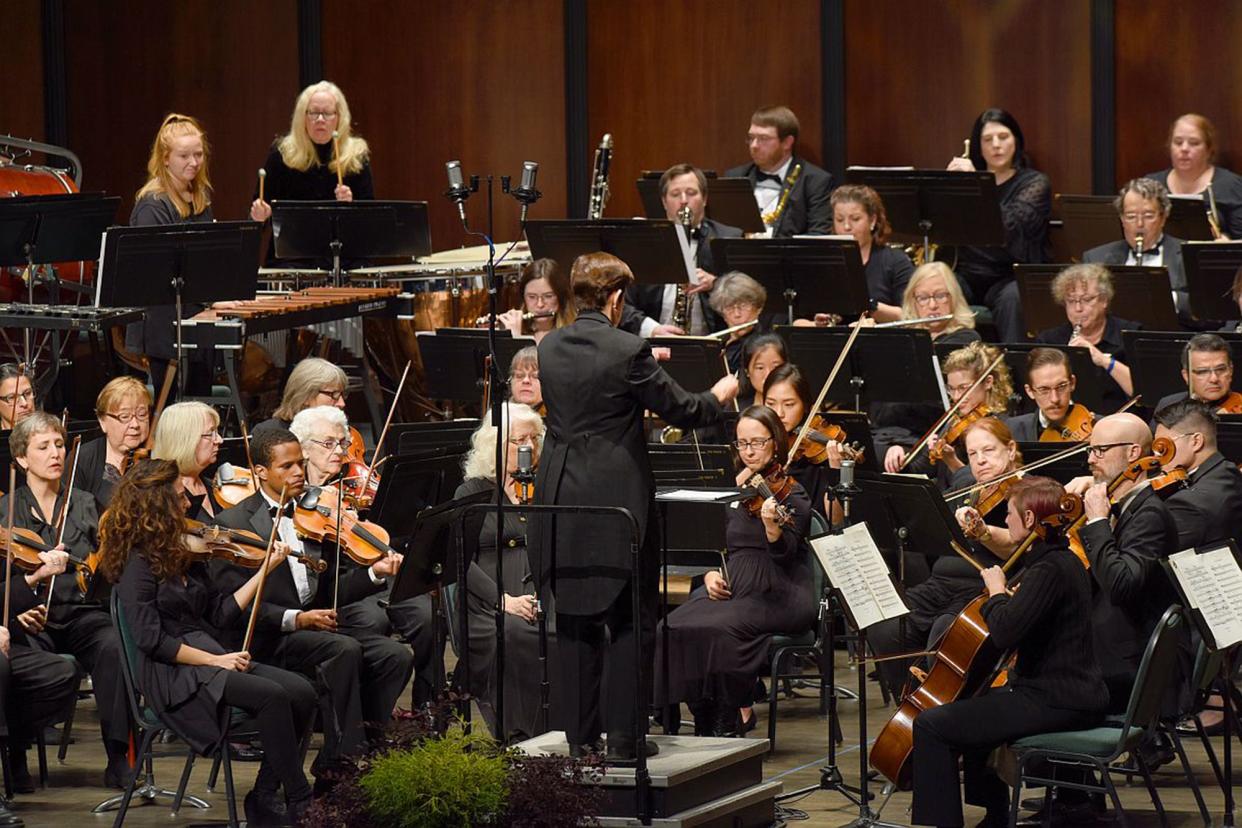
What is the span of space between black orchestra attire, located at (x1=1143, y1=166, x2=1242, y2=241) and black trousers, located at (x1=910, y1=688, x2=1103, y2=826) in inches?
173

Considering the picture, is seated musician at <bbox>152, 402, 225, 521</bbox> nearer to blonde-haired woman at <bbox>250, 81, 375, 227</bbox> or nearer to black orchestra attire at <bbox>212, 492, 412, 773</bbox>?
black orchestra attire at <bbox>212, 492, 412, 773</bbox>

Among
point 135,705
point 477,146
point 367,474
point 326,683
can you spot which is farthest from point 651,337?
point 477,146

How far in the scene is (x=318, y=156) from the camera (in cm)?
936

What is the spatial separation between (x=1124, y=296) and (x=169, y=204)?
152 inches

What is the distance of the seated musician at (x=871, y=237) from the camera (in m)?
8.70

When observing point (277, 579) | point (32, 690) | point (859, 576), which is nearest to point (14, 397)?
point (32, 690)

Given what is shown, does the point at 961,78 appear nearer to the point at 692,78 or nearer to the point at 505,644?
the point at 692,78

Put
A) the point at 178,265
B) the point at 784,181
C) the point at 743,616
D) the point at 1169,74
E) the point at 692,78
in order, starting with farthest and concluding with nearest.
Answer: the point at 692,78, the point at 1169,74, the point at 784,181, the point at 178,265, the point at 743,616

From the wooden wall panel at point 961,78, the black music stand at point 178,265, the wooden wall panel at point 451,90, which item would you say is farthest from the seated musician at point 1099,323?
the wooden wall panel at point 451,90

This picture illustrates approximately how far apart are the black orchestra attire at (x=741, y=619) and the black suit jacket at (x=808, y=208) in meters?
2.98

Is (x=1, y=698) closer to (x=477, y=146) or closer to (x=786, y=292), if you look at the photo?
(x=786, y=292)

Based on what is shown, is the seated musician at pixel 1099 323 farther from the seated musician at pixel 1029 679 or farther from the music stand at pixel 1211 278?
the seated musician at pixel 1029 679

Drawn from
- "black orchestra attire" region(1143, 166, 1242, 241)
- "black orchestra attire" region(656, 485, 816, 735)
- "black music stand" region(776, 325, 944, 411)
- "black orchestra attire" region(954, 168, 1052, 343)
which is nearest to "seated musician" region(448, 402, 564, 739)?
"black orchestra attire" region(656, 485, 816, 735)

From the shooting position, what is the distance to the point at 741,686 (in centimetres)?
656
